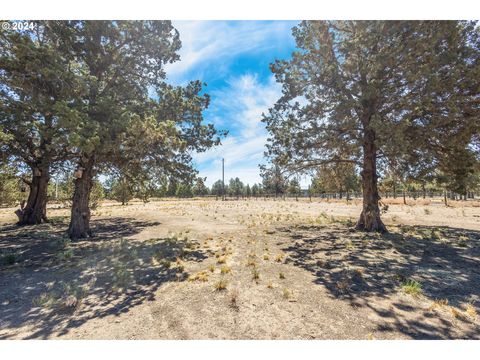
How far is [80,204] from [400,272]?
12922 mm

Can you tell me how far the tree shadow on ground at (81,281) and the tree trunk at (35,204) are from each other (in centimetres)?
818

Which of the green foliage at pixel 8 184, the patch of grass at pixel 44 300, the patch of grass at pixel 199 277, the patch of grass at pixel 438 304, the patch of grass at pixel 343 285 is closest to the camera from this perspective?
the patch of grass at pixel 438 304

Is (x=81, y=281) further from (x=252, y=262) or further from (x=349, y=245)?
(x=349, y=245)

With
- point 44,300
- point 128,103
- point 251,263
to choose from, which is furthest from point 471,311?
point 128,103

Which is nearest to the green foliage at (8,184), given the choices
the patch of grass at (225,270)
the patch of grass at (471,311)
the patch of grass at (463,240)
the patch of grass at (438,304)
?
the patch of grass at (225,270)

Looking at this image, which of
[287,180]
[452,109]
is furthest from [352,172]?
[452,109]

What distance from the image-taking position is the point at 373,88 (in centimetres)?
839

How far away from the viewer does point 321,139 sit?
11477 mm

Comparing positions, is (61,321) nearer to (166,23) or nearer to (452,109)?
(166,23)

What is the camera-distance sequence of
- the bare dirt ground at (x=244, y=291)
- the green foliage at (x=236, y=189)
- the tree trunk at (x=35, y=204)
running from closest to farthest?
the bare dirt ground at (x=244, y=291) < the tree trunk at (x=35, y=204) < the green foliage at (x=236, y=189)

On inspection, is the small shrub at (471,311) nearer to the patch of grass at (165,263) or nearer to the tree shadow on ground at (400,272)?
the tree shadow on ground at (400,272)

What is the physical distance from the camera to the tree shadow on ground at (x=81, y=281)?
4.04m

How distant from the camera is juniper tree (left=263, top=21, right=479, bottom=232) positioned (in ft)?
26.2

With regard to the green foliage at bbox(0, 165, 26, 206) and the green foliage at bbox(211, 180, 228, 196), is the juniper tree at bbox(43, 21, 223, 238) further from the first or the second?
the green foliage at bbox(211, 180, 228, 196)
